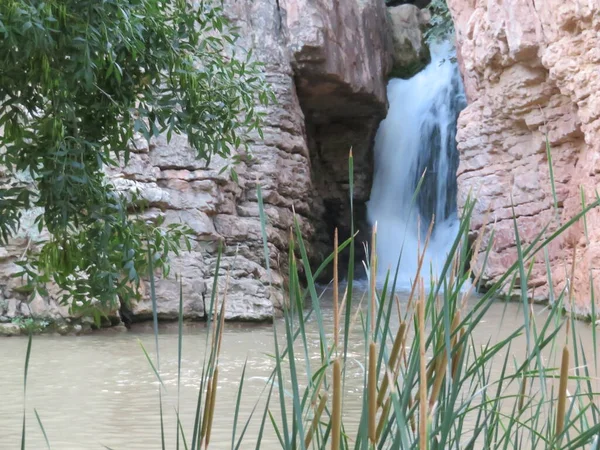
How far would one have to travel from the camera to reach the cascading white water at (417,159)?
14180mm

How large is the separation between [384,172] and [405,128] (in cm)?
101

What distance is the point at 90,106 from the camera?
3.12 metres

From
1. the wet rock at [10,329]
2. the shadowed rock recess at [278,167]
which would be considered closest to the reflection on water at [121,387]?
the wet rock at [10,329]

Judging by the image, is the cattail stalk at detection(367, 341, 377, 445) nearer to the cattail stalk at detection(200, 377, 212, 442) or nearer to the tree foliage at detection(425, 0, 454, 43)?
the cattail stalk at detection(200, 377, 212, 442)

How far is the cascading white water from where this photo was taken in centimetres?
1418

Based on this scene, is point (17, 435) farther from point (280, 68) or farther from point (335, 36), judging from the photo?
point (335, 36)

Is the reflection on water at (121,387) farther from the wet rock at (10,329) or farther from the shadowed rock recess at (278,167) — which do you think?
the shadowed rock recess at (278,167)

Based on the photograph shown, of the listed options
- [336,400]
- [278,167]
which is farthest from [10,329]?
→ [336,400]

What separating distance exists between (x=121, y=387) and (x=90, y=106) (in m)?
3.04

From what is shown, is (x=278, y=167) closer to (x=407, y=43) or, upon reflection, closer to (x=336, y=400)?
(x=407, y=43)

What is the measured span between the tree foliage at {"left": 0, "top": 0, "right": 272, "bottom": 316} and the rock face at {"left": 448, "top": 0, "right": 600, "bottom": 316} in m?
5.70

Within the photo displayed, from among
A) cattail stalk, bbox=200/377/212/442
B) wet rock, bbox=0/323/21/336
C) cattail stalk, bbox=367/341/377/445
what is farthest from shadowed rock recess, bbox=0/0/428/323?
cattail stalk, bbox=367/341/377/445

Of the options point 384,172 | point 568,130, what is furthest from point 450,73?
point 568,130

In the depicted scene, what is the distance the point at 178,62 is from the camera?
3.16 meters
